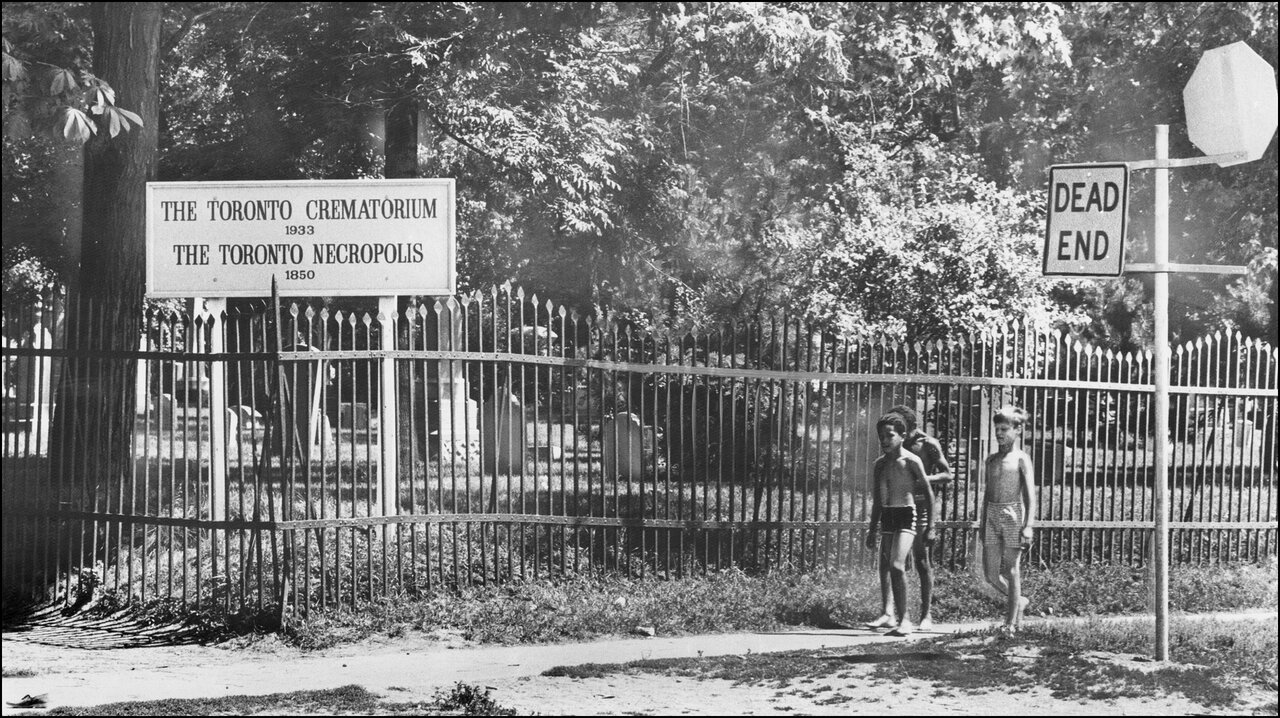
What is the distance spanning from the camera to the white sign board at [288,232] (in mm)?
11102

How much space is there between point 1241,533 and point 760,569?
508cm

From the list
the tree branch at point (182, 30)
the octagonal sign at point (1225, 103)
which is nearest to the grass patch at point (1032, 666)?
the octagonal sign at point (1225, 103)

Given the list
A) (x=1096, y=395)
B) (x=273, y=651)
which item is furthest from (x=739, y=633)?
(x=1096, y=395)

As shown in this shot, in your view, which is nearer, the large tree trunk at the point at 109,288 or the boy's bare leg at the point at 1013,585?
the boy's bare leg at the point at 1013,585

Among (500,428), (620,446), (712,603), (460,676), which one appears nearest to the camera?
(460,676)

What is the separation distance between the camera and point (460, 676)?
27.9 ft

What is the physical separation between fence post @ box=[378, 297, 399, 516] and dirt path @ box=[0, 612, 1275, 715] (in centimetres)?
107

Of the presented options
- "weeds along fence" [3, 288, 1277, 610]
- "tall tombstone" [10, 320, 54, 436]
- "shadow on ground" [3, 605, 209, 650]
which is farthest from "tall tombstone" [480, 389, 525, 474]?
"tall tombstone" [10, 320, 54, 436]

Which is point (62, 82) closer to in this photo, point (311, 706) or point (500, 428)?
point (500, 428)

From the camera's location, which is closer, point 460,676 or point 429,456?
point 460,676

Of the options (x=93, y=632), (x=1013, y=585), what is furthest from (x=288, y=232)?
(x=1013, y=585)

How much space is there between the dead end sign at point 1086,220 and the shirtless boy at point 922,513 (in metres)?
2.00

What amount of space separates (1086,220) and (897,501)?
2468 millimetres

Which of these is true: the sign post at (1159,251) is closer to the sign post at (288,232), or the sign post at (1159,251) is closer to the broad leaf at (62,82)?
the sign post at (288,232)
